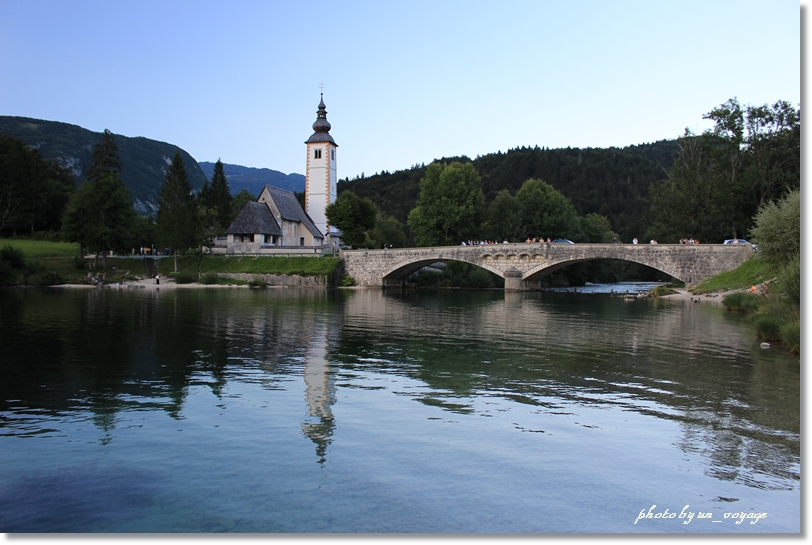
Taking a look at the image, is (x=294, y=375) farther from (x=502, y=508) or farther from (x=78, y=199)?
(x=78, y=199)

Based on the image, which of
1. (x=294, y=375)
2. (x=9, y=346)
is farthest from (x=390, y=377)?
(x=9, y=346)

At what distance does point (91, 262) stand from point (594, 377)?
65.2 meters

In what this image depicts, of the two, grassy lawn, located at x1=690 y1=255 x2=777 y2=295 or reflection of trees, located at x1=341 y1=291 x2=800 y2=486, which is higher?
grassy lawn, located at x1=690 y1=255 x2=777 y2=295

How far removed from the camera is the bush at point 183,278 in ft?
221

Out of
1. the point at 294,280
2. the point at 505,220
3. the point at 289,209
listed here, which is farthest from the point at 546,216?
the point at 294,280

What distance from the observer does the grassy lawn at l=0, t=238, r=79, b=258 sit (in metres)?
67.2

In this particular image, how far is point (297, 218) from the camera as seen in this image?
83438 mm

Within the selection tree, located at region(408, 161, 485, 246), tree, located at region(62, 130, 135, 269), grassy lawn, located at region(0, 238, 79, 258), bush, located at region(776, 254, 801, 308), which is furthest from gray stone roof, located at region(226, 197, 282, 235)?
bush, located at region(776, 254, 801, 308)

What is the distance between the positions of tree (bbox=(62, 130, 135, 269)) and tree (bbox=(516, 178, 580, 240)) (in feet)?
164

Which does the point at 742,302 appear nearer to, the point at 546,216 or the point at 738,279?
the point at 738,279

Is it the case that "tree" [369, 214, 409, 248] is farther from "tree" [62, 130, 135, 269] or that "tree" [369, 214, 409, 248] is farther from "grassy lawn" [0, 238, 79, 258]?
"grassy lawn" [0, 238, 79, 258]

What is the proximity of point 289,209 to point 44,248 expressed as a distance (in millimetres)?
28772

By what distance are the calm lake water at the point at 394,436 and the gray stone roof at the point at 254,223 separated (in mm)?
55376

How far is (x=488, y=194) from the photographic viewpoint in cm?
15012
